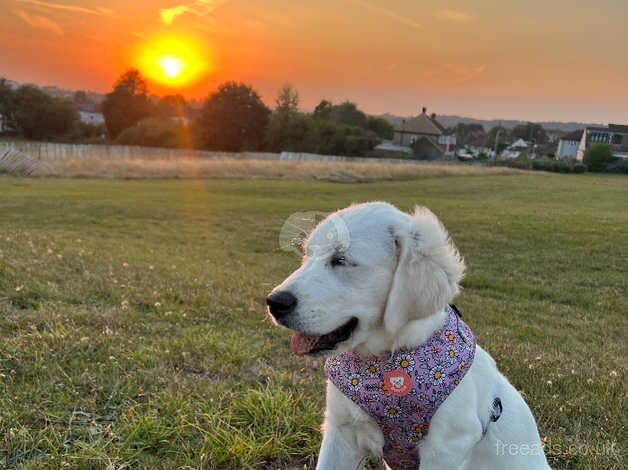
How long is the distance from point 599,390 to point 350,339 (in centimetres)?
330

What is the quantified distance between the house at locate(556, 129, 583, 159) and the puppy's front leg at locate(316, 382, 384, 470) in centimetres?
10809

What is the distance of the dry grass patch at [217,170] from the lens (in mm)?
36938

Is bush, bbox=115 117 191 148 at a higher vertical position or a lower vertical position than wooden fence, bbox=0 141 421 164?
higher

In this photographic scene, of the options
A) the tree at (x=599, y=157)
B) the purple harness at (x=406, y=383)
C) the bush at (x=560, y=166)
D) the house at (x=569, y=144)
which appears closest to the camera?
the purple harness at (x=406, y=383)

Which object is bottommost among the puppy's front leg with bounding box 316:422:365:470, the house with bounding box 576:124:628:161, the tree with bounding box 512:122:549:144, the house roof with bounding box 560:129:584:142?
the puppy's front leg with bounding box 316:422:365:470

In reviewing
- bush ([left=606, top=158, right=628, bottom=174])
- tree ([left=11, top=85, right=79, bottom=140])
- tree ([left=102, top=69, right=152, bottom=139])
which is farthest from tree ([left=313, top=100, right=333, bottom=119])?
bush ([left=606, top=158, right=628, bottom=174])

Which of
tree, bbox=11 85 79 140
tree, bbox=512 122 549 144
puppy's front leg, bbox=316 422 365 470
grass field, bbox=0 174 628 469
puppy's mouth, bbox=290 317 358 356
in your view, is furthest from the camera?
tree, bbox=512 122 549 144

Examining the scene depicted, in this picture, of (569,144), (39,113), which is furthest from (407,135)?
(39,113)

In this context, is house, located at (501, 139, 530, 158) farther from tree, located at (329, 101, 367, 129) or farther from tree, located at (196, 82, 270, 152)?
tree, located at (196, 82, 270, 152)

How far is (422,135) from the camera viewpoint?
386 feet

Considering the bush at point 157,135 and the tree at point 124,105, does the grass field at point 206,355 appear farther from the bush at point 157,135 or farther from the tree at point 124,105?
the tree at point 124,105

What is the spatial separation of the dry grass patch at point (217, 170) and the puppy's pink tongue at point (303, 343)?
37089 millimetres

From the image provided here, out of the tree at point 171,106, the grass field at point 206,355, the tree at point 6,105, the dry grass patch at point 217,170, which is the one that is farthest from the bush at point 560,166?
the tree at point 6,105

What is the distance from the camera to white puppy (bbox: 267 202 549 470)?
2.60 meters
